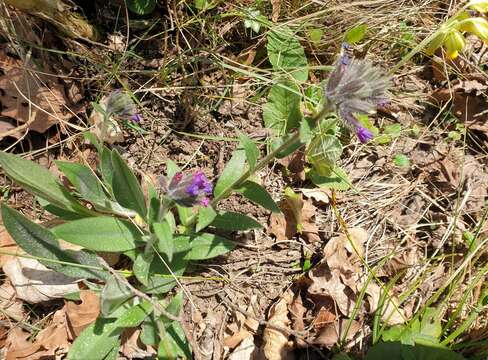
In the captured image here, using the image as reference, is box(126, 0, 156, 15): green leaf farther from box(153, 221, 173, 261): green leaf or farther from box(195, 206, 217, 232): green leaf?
box(153, 221, 173, 261): green leaf

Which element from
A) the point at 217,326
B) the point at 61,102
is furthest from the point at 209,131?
the point at 217,326

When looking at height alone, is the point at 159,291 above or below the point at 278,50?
below

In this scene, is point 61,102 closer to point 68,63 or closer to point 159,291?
point 68,63

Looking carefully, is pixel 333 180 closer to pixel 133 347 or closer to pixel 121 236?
pixel 121 236

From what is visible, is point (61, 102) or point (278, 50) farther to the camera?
point (278, 50)

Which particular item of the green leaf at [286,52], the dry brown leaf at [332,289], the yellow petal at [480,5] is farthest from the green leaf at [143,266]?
the yellow petal at [480,5]

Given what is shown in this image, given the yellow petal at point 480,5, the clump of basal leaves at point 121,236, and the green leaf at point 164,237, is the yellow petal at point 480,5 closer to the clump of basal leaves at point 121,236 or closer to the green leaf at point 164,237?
the clump of basal leaves at point 121,236
